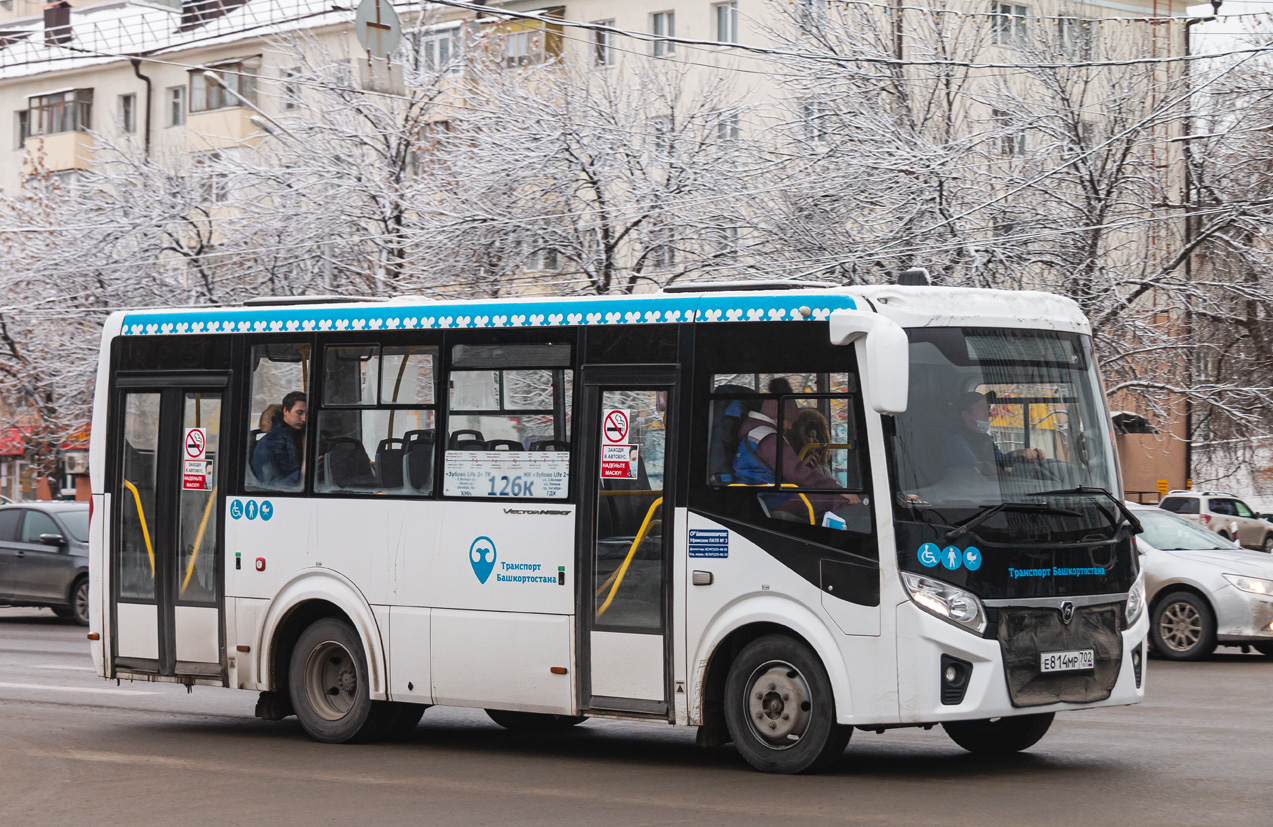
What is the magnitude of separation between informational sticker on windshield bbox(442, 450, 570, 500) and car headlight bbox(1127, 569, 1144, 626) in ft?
10.5

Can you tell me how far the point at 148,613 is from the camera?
1205 cm

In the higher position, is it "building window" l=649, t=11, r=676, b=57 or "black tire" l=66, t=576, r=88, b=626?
"building window" l=649, t=11, r=676, b=57

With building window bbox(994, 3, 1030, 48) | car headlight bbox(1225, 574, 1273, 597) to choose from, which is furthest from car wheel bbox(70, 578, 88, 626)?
building window bbox(994, 3, 1030, 48)

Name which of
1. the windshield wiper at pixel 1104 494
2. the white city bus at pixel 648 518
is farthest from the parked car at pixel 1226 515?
the windshield wiper at pixel 1104 494

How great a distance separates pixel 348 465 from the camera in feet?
37.0

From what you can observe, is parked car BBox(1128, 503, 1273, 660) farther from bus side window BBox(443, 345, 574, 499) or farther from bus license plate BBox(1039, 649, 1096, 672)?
bus side window BBox(443, 345, 574, 499)

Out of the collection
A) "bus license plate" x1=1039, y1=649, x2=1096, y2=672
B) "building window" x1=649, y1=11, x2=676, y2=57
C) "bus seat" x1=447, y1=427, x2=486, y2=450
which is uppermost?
"building window" x1=649, y1=11, x2=676, y2=57

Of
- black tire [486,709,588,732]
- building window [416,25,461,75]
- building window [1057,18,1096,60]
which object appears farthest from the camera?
building window [416,25,461,75]

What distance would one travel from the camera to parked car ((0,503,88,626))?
23438 mm

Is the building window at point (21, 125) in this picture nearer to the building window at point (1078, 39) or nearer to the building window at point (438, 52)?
the building window at point (438, 52)

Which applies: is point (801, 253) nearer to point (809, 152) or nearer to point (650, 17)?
point (809, 152)

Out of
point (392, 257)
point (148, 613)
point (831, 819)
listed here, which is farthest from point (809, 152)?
point (831, 819)

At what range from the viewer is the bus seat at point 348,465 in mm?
11180

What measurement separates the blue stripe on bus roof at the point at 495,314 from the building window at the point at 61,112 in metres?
44.1
